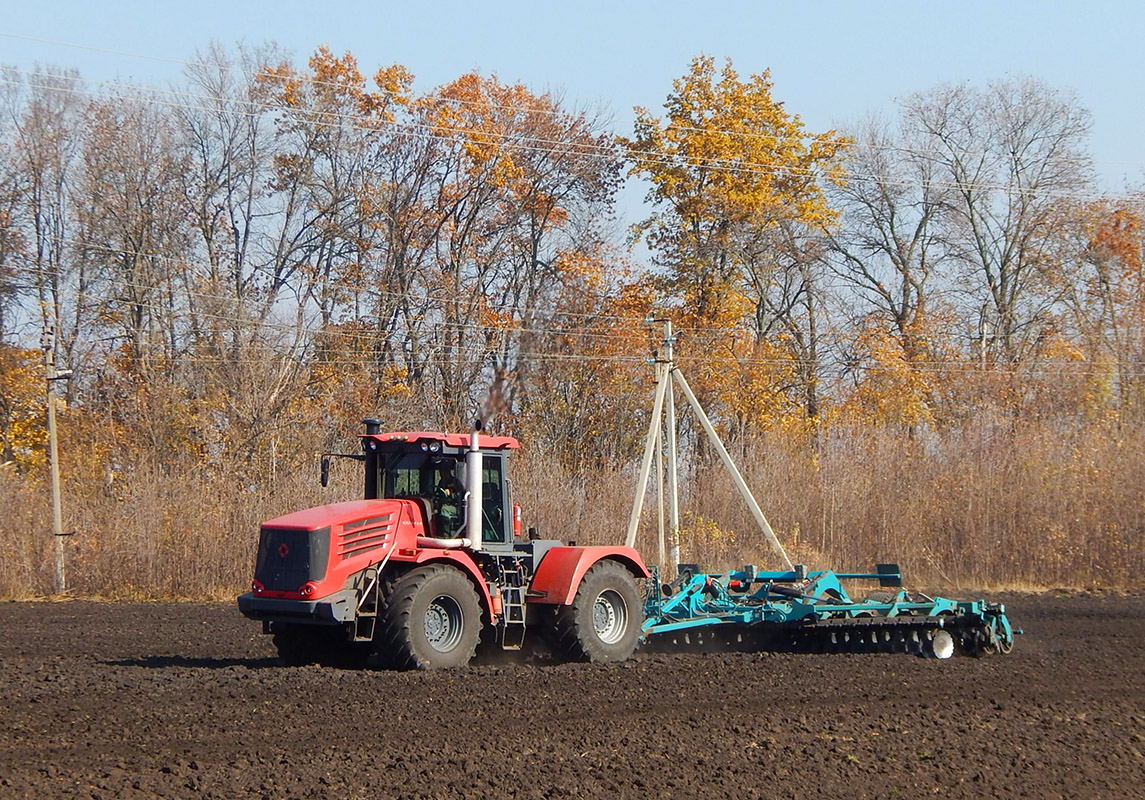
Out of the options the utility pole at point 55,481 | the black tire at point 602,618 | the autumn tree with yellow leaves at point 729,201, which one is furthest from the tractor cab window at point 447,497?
the autumn tree with yellow leaves at point 729,201

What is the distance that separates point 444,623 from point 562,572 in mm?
1378

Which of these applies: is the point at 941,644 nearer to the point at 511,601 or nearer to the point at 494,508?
the point at 511,601

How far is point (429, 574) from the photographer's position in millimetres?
11727

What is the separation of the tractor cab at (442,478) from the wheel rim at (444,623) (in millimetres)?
784

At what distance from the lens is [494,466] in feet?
42.0

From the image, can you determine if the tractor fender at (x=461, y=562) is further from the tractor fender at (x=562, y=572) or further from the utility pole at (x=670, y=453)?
the utility pole at (x=670, y=453)

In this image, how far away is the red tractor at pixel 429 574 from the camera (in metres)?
11.5

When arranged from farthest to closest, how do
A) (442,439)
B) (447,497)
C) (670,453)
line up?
(670,453), (447,497), (442,439)

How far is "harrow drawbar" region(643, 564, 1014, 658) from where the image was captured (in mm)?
13773

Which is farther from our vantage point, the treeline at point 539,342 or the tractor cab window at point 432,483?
the treeline at point 539,342

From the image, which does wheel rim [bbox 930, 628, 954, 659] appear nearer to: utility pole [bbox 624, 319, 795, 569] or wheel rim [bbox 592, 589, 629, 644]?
wheel rim [bbox 592, 589, 629, 644]

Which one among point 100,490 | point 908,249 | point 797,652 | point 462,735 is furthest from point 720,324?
point 462,735

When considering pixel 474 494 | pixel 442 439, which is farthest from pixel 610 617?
pixel 442 439

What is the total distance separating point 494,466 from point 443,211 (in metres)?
22.4
